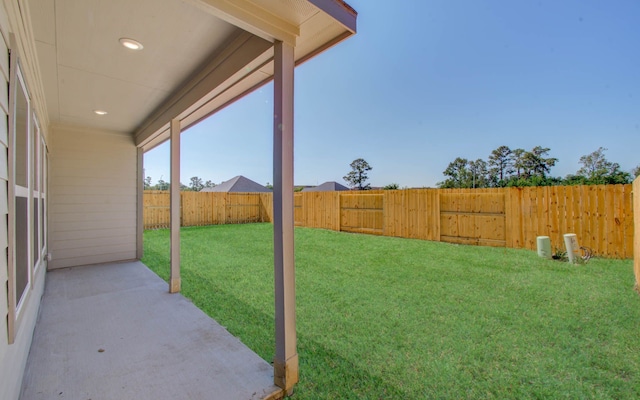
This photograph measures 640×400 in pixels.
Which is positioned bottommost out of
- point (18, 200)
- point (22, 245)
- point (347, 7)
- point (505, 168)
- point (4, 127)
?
point (22, 245)

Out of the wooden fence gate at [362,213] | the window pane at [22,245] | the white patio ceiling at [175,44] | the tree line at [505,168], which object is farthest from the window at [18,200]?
the tree line at [505,168]

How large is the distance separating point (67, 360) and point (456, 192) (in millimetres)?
7958

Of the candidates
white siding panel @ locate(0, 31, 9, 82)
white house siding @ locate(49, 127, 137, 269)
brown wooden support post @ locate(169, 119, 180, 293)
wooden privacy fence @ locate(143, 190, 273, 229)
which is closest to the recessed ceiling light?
white siding panel @ locate(0, 31, 9, 82)

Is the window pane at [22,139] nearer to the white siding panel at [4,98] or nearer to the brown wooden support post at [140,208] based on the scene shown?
the white siding panel at [4,98]

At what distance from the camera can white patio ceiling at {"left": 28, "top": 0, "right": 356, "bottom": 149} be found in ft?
5.55

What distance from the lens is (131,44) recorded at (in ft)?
7.25

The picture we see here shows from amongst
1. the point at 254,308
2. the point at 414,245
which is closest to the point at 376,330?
the point at 254,308

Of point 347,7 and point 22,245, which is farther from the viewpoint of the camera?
point 22,245

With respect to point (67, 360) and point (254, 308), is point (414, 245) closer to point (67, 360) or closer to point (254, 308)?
point (254, 308)

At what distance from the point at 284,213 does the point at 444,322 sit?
6.76 feet

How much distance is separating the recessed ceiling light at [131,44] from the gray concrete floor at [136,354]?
247 cm

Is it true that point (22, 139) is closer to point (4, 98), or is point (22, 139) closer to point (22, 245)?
point (22, 245)

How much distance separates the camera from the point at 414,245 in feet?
23.0

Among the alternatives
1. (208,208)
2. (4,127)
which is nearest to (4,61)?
(4,127)
